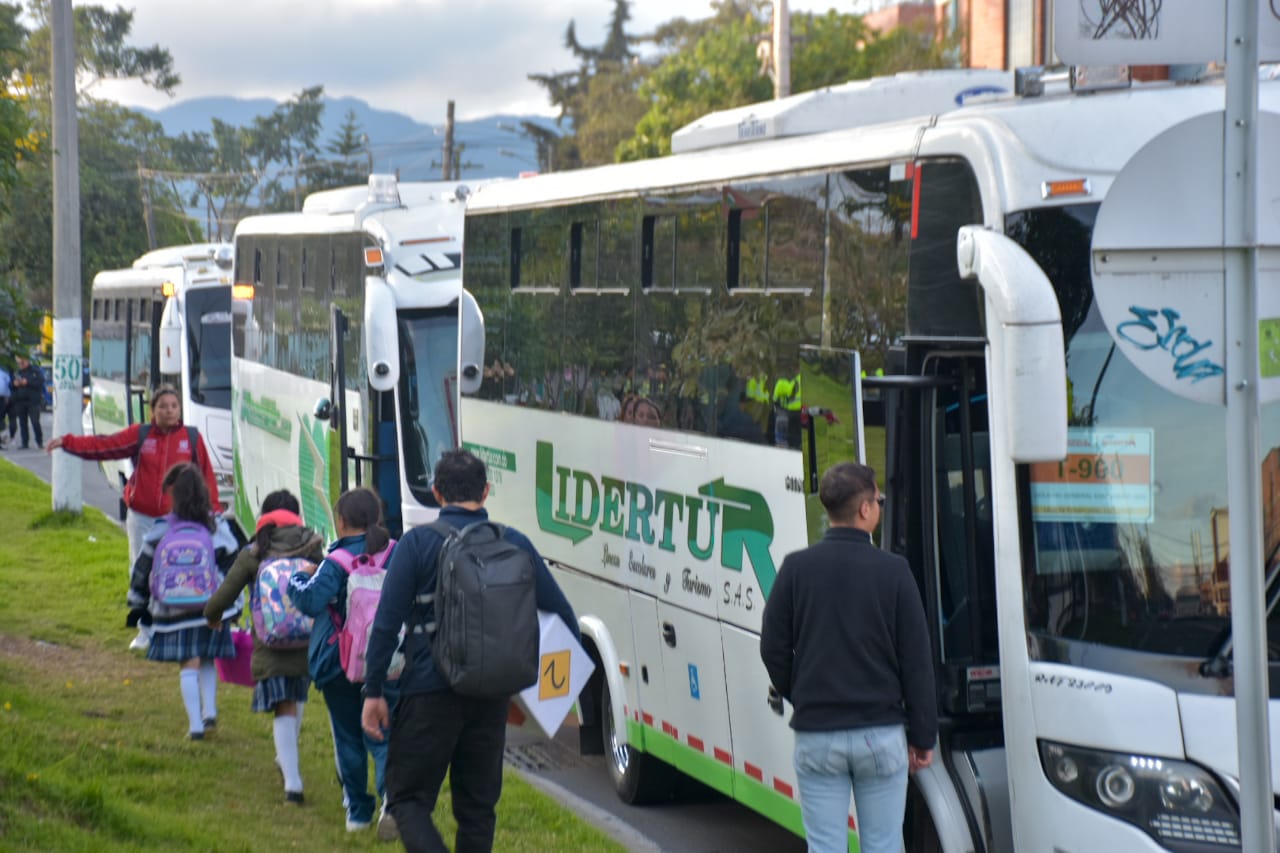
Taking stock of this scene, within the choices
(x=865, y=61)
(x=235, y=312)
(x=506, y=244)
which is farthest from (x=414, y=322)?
(x=865, y=61)

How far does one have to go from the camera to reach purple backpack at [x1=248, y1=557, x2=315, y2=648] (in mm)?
7938

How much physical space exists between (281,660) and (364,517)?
1278mm

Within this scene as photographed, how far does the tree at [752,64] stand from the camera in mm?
37125

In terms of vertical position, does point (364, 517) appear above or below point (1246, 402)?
below

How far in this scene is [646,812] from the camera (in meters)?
9.04

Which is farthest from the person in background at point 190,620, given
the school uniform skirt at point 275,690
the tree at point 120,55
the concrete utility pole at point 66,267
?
the tree at point 120,55

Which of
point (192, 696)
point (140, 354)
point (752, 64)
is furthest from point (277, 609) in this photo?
point (752, 64)

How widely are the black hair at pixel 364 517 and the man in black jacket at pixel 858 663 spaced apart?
2.16 meters

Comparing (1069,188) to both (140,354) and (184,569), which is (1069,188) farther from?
(140,354)

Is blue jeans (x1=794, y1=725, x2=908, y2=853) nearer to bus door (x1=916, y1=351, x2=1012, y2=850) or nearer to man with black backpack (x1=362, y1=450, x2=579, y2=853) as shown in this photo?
bus door (x1=916, y1=351, x2=1012, y2=850)

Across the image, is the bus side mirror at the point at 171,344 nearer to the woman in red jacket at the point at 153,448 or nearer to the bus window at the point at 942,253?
the woman in red jacket at the point at 153,448

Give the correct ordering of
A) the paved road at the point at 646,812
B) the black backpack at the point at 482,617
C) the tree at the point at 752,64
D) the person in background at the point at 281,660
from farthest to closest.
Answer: the tree at the point at 752,64 < the paved road at the point at 646,812 < the person in background at the point at 281,660 < the black backpack at the point at 482,617

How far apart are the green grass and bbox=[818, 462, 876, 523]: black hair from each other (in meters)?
2.72

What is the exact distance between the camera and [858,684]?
5.57 metres
